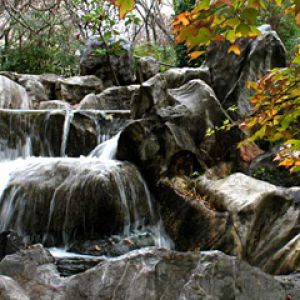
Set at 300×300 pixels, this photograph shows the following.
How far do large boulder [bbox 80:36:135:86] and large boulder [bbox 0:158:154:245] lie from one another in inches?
256

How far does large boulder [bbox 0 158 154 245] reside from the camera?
5.48m

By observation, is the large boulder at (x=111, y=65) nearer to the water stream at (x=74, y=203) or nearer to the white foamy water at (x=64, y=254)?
the water stream at (x=74, y=203)

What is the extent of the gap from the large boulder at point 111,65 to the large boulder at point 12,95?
2.49m

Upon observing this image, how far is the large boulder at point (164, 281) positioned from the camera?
8.55ft

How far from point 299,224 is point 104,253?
237cm

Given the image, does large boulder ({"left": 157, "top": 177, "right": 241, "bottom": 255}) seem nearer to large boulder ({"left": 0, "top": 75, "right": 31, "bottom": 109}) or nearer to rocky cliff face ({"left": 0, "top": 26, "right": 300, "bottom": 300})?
rocky cliff face ({"left": 0, "top": 26, "right": 300, "bottom": 300})

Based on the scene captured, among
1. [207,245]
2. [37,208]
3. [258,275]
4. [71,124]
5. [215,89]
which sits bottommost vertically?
[207,245]

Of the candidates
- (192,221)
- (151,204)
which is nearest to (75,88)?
(151,204)

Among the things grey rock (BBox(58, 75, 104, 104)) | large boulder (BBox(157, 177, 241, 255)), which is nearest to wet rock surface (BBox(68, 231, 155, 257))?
large boulder (BBox(157, 177, 241, 255))

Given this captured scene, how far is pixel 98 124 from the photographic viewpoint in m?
7.97

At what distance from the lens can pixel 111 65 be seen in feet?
39.3

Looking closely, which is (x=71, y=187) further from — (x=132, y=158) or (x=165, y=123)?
(x=165, y=123)

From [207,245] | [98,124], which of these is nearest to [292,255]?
[207,245]

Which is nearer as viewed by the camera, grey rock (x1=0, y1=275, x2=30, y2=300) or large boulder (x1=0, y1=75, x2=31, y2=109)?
grey rock (x1=0, y1=275, x2=30, y2=300)
